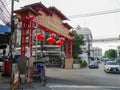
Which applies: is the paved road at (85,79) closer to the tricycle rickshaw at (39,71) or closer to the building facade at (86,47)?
the tricycle rickshaw at (39,71)

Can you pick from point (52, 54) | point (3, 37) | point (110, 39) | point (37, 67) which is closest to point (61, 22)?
point (3, 37)

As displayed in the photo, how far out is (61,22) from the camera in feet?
83.6

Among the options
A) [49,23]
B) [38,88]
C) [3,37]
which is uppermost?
[49,23]

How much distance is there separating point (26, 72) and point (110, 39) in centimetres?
4049

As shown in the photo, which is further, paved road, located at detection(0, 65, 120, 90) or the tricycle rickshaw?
the tricycle rickshaw

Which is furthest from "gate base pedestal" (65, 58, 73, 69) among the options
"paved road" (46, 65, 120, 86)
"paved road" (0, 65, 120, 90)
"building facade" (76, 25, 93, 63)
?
"building facade" (76, 25, 93, 63)

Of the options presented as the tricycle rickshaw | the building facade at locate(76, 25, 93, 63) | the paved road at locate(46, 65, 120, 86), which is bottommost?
the paved road at locate(46, 65, 120, 86)

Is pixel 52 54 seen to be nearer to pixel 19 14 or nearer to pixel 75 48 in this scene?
pixel 75 48

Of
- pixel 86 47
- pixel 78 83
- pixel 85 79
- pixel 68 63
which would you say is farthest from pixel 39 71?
pixel 86 47

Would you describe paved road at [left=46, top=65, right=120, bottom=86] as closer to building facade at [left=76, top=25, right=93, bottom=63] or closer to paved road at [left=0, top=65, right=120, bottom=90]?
paved road at [left=0, top=65, right=120, bottom=90]

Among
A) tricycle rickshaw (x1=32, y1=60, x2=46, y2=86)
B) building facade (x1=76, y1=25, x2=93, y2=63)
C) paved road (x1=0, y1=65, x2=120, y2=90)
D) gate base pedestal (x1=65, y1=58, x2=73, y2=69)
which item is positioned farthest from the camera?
building facade (x1=76, y1=25, x2=93, y2=63)

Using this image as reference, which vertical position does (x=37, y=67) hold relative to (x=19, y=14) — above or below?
below

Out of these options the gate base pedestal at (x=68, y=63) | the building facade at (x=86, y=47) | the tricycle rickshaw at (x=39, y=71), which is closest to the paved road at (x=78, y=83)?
the tricycle rickshaw at (x=39, y=71)

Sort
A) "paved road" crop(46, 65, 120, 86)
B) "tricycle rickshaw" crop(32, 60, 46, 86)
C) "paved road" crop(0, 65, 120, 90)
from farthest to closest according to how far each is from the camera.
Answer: "paved road" crop(46, 65, 120, 86)
"tricycle rickshaw" crop(32, 60, 46, 86)
"paved road" crop(0, 65, 120, 90)
